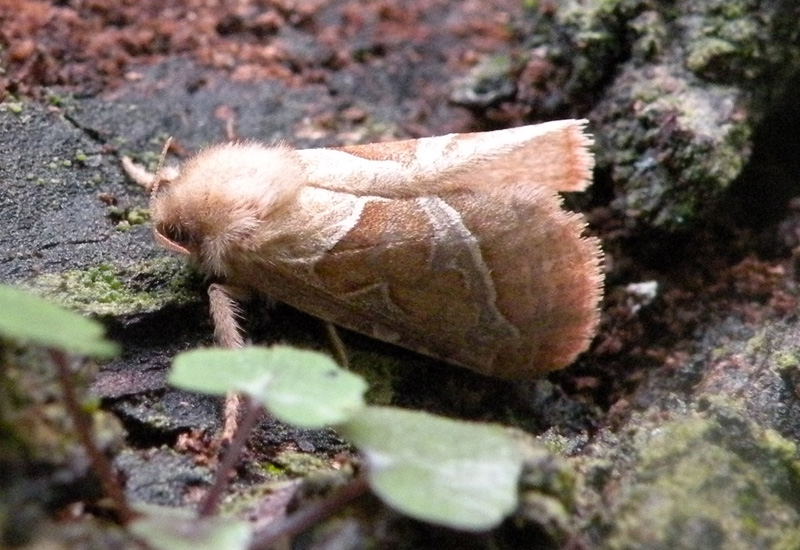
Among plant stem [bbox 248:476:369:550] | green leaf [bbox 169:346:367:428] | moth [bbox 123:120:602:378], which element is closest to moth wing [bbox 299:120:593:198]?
moth [bbox 123:120:602:378]

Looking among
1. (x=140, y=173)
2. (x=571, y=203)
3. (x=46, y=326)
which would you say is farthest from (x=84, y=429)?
(x=571, y=203)

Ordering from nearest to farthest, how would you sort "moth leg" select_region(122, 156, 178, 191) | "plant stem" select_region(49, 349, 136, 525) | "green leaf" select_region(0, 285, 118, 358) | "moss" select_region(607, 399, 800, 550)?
"green leaf" select_region(0, 285, 118, 358)
"plant stem" select_region(49, 349, 136, 525)
"moss" select_region(607, 399, 800, 550)
"moth leg" select_region(122, 156, 178, 191)

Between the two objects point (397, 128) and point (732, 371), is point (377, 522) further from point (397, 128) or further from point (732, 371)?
point (397, 128)

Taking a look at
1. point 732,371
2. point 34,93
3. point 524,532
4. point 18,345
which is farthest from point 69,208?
point 732,371

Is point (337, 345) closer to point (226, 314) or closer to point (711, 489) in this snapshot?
point (226, 314)

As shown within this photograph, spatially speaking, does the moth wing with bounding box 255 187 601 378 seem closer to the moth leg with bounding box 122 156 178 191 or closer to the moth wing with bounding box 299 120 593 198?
the moth wing with bounding box 299 120 593 198

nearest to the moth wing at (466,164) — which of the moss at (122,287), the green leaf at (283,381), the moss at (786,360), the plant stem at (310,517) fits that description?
the moss at (122,287)
